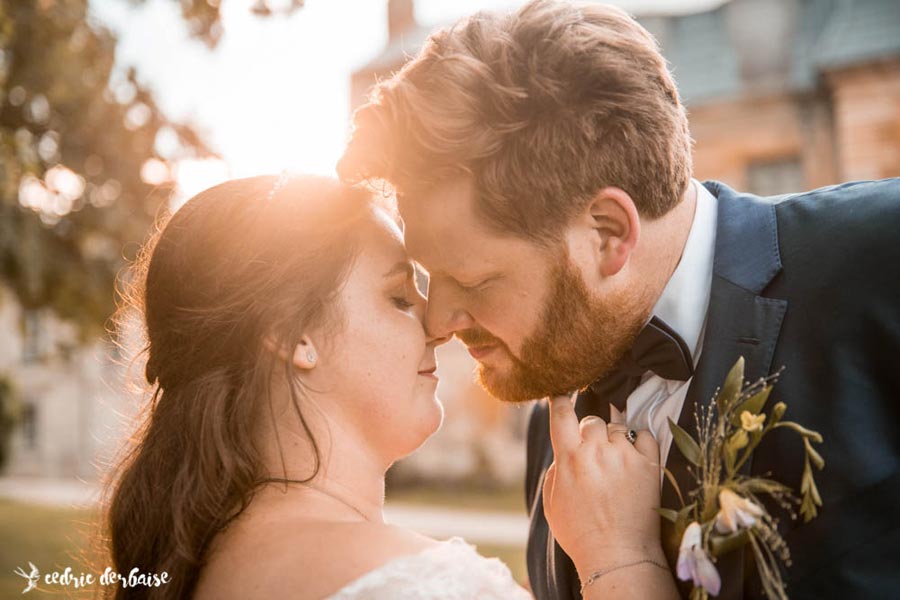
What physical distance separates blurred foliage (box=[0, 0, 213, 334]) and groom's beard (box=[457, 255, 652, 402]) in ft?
21.2

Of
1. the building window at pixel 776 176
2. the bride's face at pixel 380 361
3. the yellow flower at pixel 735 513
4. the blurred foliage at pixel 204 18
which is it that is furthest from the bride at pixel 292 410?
the building window at pixel 776 176

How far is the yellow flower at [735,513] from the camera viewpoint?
2178 millimetres

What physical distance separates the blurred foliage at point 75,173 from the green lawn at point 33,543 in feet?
8.80

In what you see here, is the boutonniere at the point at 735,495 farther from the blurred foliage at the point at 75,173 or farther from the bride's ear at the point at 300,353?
the blurred foliage at the point at 75,173

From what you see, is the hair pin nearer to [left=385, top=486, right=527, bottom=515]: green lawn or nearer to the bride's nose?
the bride's nose

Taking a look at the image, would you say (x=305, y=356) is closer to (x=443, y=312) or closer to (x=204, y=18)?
(x=443, y=312)

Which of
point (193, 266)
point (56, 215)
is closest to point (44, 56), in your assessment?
point (56, 215)

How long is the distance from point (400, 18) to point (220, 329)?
27784 millimetres

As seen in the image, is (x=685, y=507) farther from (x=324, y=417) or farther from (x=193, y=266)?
(x=193, y=266)

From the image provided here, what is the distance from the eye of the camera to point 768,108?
75.7 ft

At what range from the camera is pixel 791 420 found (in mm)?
2416

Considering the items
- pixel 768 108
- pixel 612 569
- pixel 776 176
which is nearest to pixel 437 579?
pixel 612 569

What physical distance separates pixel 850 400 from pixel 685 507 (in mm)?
525

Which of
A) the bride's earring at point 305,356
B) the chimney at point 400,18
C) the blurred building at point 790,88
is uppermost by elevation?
the bride's earring at point 305,356
